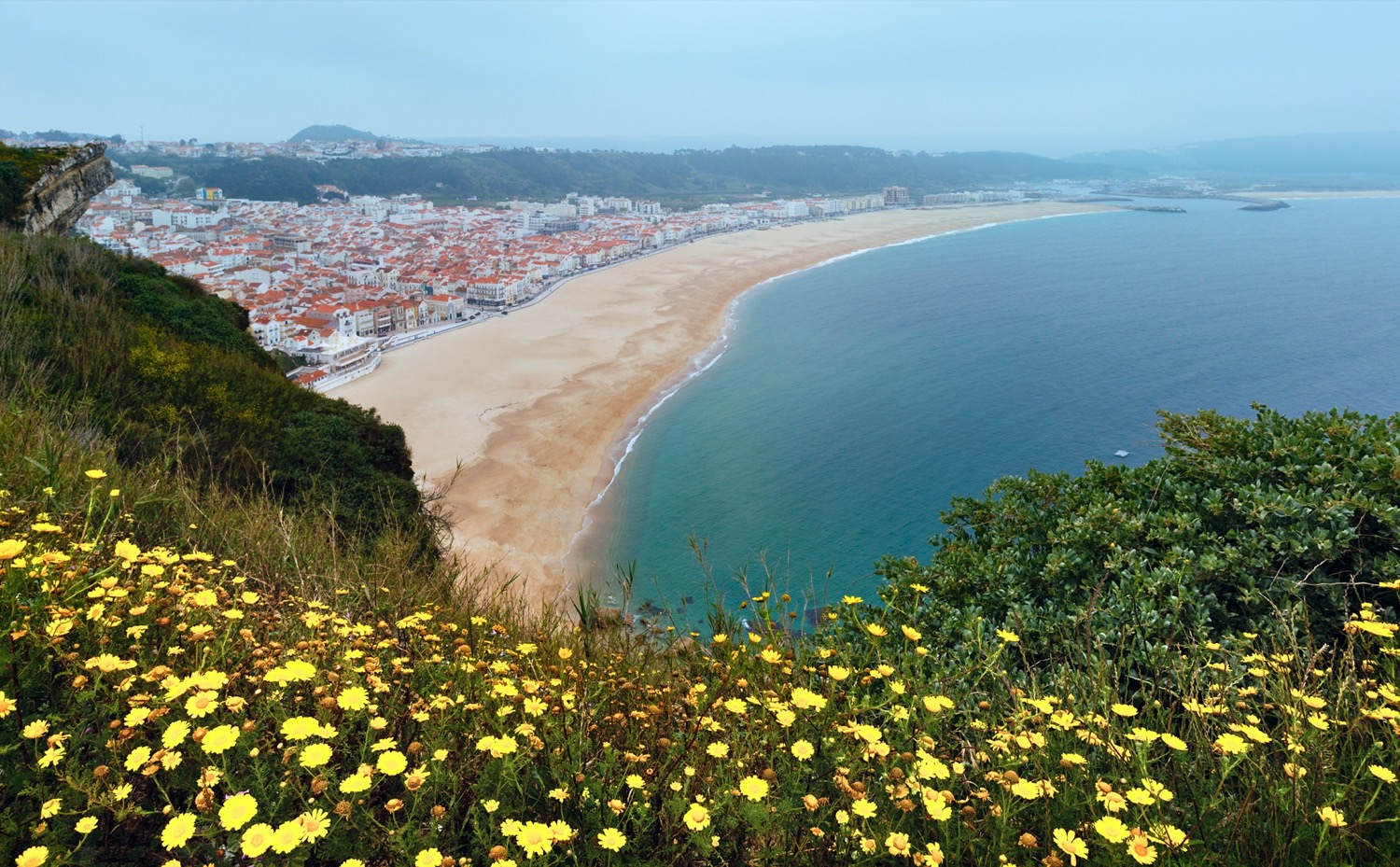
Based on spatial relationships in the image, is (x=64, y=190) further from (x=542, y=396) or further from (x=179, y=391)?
(x=542, y=396)

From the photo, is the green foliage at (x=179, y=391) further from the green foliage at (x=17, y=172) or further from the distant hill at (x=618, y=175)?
the distant hill at (x=618, y=175)

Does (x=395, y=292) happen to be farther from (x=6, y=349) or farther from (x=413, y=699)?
(x=413, y=699)

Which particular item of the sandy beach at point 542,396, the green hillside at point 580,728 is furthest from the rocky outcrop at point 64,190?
the green hillside at point 580,728

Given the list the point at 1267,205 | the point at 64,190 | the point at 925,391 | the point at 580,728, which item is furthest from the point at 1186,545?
the point at 1267,205

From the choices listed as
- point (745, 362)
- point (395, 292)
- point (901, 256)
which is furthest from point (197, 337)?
point (901, 256)

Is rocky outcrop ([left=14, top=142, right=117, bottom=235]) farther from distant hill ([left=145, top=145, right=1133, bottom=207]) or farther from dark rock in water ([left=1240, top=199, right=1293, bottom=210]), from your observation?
dark rock in water ([left=1240, top=199, right=1293, bottom=210])

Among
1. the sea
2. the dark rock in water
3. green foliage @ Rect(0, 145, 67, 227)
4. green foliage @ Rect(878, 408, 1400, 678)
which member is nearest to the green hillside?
green foliage @ Rect(878, 408, 1400, 678)
